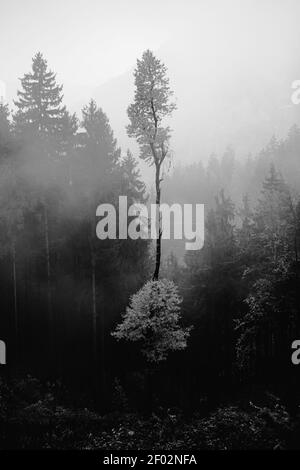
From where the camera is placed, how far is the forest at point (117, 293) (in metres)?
17.9

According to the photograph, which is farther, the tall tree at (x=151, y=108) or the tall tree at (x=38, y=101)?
the tall tree at (x=38, y=101)

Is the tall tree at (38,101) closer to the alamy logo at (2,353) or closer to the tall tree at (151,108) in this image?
the tall tree at (151,108)

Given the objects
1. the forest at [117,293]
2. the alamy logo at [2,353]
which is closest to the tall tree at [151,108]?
the forest at [117,293]

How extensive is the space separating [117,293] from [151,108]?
513 inches

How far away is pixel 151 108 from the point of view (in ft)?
60.0

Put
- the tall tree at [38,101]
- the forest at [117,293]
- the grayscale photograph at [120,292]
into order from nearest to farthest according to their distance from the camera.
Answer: the grayscale photograph at [120,292] → the forest at [117,293] → the tall tree at [38,101]

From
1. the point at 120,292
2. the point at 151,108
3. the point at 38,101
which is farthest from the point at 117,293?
the point at 38,101

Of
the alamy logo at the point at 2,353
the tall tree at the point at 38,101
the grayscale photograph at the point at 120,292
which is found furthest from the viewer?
the tall tree at the point at 38,101

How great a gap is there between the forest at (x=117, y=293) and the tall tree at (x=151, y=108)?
71 millimetres

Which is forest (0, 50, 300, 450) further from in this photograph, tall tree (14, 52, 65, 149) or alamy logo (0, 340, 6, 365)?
alamy logo (0, 340, 6, 365)

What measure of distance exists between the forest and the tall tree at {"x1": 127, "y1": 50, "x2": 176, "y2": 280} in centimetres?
7

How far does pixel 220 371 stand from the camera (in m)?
23.2

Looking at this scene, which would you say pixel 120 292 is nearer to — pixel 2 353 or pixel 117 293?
pixel 117 293

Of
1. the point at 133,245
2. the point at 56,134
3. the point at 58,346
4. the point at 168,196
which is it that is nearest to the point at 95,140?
the point at 56,134
